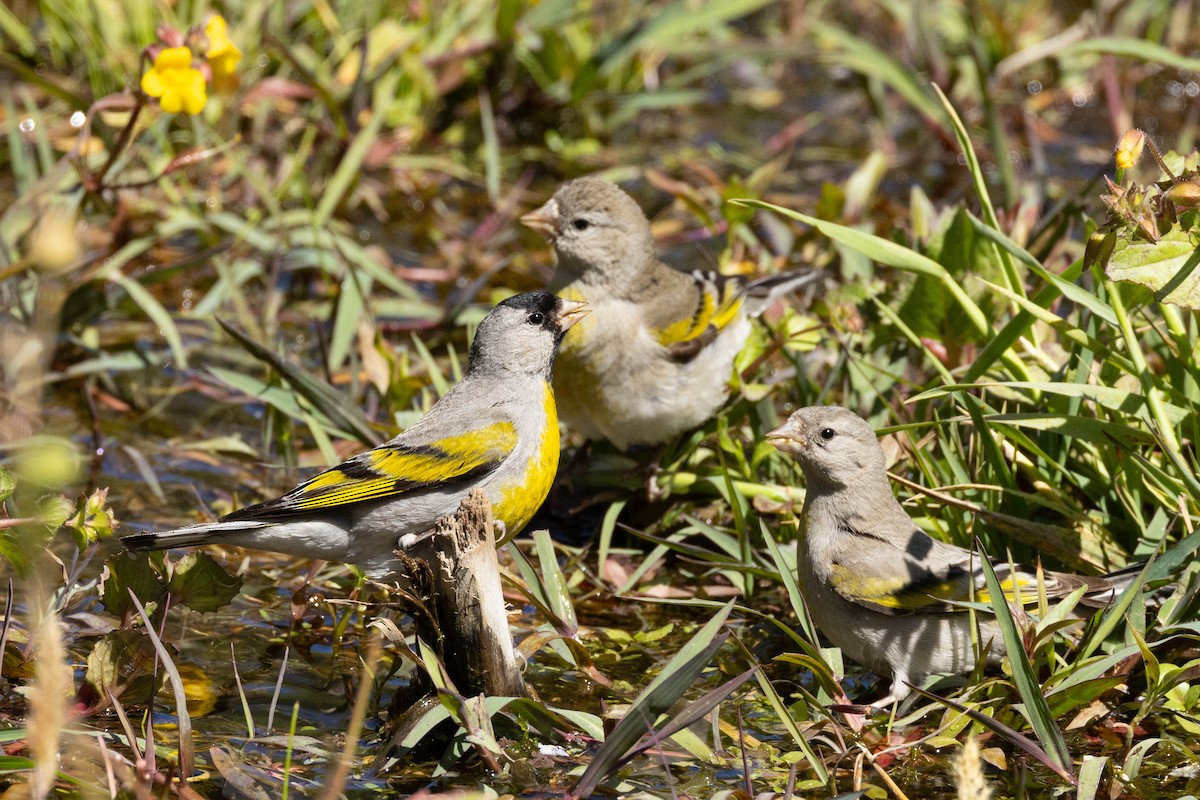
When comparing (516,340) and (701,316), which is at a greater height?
(516,340)

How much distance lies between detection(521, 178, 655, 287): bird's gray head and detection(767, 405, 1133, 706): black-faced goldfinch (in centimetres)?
147

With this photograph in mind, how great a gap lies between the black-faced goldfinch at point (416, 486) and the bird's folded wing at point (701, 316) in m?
1.09

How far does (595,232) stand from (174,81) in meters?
1.66

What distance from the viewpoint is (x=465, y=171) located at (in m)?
7.46

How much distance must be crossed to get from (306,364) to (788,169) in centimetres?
334

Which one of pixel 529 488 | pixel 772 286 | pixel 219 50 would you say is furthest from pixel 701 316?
pixel 219 50

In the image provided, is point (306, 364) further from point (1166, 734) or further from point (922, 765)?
point (1166, 734)

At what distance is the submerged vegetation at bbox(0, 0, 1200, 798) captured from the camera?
11.8 feet

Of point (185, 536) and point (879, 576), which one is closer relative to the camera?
point (185, 536)

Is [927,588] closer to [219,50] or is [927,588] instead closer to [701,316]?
[701,316]

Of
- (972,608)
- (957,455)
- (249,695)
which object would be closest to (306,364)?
(249,695)

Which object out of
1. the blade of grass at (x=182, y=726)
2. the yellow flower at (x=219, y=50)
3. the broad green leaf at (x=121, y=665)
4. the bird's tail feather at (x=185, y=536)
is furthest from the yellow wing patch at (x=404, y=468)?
the yellow flower at (x=219, y=50)

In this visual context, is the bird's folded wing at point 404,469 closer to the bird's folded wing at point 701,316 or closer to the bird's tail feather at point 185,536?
the bird's tail feather at point 185,536

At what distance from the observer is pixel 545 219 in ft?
18.3
